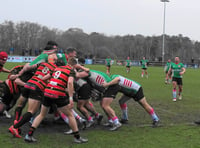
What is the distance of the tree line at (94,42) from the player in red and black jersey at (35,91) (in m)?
53.5

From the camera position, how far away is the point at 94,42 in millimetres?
89000

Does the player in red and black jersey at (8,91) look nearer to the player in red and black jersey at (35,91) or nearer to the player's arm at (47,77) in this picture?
the player in red and black jersey at (35,91)

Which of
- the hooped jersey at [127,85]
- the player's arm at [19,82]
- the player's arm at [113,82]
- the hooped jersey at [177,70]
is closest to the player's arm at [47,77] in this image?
the player's arm at [19,82]

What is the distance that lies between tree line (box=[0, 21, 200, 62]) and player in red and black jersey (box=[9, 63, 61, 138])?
53505 millimetres

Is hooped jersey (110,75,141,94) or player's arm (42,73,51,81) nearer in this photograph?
player's arm (42,73,51,81)

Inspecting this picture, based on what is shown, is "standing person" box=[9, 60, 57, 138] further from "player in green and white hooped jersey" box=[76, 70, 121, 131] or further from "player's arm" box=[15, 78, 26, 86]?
"player in green and white hooped jersey" box=[76, 70, 121, 131]

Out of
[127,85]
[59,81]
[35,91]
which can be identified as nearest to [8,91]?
[35,91]

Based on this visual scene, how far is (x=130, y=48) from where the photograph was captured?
97.0 m

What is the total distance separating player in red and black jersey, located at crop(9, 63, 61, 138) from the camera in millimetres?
6020

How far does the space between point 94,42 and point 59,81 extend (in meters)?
84.0

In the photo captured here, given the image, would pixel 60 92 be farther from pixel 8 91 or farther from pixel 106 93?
pixel 8 91

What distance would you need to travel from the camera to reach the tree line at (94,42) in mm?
74062

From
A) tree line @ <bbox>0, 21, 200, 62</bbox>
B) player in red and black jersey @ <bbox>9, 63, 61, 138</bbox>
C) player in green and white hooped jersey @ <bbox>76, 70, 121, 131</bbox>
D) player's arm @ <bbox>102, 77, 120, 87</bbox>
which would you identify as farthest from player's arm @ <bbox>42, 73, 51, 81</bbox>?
tree line @ <bbox>0, 21, 200, 62</bbox>

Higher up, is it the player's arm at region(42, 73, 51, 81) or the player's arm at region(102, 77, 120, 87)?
the player's arm at region(42, 73, 51, 81)
